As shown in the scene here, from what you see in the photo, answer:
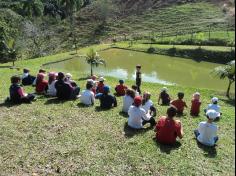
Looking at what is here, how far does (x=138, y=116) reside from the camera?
41.1ft

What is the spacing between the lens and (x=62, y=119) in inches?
539

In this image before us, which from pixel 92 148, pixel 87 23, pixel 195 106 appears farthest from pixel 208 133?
pixel 87 23

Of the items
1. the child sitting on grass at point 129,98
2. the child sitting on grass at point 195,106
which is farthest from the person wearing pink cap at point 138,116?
the child sitting on grass at point 195,106

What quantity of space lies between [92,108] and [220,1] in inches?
465

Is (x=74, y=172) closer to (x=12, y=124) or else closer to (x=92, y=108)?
(x=12, y=124)

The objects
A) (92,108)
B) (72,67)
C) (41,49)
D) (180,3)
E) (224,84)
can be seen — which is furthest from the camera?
(180,3)

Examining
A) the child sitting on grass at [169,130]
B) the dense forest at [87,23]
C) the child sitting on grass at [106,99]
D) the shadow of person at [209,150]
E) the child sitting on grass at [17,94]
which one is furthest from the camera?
the dense forest at [87,23]

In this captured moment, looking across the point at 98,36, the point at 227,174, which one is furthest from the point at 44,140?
the point at 98,36

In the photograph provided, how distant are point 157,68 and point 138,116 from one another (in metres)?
27.6

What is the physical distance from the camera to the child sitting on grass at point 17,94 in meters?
15.0

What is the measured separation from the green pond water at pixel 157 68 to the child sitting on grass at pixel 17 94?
62.6 feet

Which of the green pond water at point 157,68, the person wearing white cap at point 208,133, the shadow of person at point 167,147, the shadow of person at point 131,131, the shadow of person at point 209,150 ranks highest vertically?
the person wearing white cap at point 208,133

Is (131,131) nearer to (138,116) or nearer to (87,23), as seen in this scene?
(138,116)

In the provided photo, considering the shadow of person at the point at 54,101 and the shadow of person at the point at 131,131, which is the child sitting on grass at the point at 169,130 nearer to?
Answer: the shadow of person at the point at 131,131
